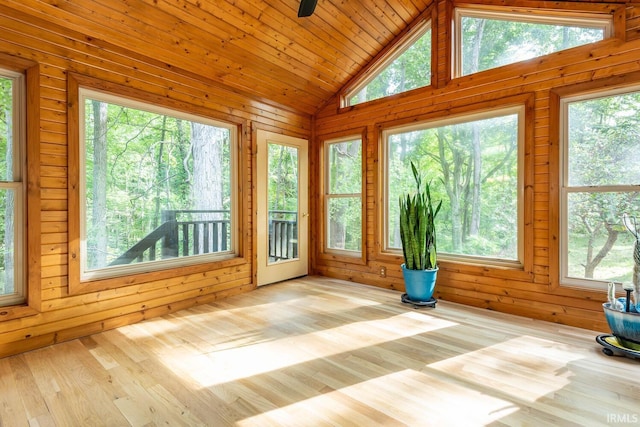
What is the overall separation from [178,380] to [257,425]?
2.29 ft

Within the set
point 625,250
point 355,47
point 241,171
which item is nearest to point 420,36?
point 355,47

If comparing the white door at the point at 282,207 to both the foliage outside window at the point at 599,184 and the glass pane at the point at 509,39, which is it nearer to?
the glass pane at the point at 509,39

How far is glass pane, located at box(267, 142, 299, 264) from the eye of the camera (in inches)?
173

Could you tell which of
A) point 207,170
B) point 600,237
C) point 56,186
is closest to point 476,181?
point 600,237

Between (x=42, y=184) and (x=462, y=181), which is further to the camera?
(x=462, y=181)

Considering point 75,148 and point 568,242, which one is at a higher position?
point 75,148

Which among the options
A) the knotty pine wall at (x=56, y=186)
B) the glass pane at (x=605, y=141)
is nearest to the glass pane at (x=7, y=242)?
the knotty pine wall at (x=56, y=186)

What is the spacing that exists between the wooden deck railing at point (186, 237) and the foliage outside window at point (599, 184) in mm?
3352

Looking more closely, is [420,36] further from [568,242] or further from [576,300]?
[576,300]

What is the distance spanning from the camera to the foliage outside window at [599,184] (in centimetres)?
262

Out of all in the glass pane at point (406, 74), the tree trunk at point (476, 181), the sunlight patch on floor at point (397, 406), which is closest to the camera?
the sunlight patch on floor at point (397, 406)

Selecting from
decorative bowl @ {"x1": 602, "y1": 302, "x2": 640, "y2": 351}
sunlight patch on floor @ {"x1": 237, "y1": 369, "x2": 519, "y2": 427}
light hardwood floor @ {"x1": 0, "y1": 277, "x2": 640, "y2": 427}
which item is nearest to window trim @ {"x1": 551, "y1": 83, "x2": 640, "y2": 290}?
light hardwood floor @ {"x1": 0, "y1": 277, "x2": 640, "y2": 427}

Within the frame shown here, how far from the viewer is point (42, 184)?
2.42 meters

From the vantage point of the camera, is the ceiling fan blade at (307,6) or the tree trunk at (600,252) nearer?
the ceiling fan blade at (307,6)
